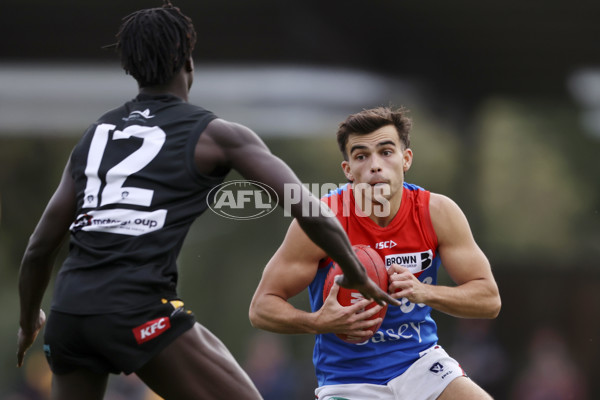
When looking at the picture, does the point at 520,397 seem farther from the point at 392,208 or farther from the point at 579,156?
the point at 392,208

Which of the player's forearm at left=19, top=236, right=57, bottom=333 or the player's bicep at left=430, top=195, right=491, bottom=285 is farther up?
the player's bicep at left=430, top=195, right=491, bottom=285

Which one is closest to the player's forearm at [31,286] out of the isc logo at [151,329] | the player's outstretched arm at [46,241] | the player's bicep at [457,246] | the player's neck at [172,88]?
the player's outstretched arm at [46,241]

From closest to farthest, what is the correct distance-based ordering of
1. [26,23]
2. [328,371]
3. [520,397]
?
[328,371] → [520,397] → [26,23]

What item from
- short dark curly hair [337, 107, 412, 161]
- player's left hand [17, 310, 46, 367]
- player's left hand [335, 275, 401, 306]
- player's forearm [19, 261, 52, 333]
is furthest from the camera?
short dark curly hair [337, 107, 412, 161]

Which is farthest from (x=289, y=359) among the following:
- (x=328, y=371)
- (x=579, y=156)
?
(x=328, y=371)

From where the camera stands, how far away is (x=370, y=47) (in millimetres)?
10039

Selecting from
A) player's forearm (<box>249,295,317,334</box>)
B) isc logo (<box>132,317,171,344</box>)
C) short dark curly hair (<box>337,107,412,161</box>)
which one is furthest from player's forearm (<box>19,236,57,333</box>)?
short dark curly hair (<box>337,107,412,161</box>)

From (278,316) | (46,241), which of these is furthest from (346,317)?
(46,241)

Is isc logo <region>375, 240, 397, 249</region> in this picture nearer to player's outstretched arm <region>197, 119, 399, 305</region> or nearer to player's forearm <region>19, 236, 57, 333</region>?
player's outstretched arm <region>197, 119, 399, 305</region>

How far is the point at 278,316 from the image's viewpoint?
13.3ft

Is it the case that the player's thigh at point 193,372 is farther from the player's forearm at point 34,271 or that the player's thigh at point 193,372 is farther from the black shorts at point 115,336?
the player's forearm at point 34,271

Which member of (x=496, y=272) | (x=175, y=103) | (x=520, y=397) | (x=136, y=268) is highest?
(x=175, y=103)

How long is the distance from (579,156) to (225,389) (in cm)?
811

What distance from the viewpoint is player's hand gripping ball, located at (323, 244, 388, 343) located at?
378 centimetres
